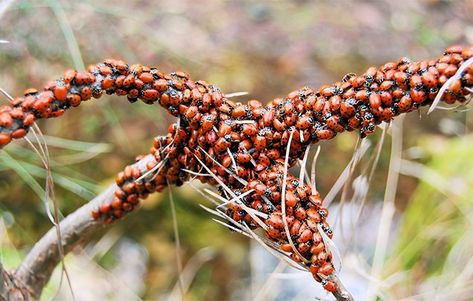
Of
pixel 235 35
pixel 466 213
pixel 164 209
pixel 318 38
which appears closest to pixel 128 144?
pixel 164 209

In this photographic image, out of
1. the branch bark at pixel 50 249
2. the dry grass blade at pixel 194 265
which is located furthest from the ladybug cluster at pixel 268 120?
the dry grass blade at pixel 194 265

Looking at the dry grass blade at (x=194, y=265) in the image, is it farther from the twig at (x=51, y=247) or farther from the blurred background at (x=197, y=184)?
the twig at (x=51, y=247)

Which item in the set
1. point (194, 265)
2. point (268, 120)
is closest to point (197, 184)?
point (194, 265)

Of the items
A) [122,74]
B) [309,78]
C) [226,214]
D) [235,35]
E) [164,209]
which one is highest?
[235,35]

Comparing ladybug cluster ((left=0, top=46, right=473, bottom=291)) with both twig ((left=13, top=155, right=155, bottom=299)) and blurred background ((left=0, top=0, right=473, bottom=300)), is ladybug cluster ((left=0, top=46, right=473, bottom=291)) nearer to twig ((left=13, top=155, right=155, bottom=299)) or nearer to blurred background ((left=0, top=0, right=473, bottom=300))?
twig ((left=13, top=155, right=155, bottom=299))

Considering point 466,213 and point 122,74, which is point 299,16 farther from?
point 122,74

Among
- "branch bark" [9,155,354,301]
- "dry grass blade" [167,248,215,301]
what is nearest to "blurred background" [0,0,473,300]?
"dry grass blade" [167,248,215,301]

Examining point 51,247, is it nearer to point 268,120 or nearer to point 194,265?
point 268,120
